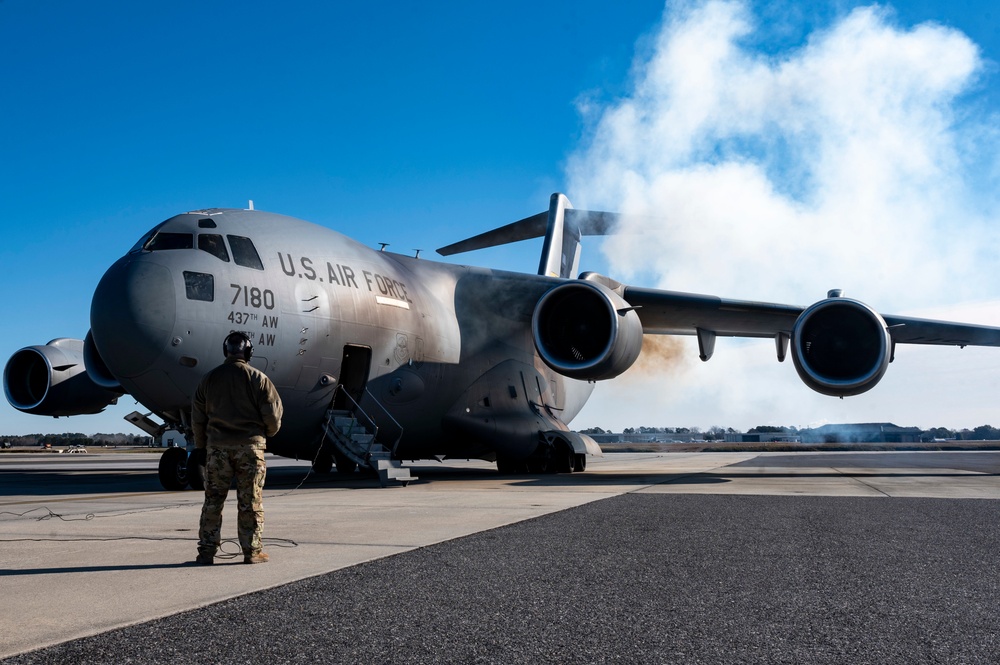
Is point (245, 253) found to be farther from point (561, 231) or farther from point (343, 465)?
point (561, 231)

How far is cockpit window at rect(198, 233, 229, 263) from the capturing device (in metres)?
11.4

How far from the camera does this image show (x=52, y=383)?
1644cm

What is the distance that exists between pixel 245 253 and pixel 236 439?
697cm

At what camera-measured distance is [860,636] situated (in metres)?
3.19

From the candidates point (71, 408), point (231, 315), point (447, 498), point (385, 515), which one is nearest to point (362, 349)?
point (231, 315)

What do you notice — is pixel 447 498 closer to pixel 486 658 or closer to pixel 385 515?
pixel 385 515

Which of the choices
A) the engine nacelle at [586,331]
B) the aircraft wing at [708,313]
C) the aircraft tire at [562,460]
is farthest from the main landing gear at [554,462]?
the aircraft wing at [708,313]

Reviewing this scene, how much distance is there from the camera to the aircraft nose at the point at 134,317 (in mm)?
10297

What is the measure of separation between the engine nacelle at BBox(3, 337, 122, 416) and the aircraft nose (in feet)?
22.4

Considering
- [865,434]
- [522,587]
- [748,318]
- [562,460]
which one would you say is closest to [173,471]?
[562,460]

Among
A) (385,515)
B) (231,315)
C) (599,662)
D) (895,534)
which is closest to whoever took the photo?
(599,662)

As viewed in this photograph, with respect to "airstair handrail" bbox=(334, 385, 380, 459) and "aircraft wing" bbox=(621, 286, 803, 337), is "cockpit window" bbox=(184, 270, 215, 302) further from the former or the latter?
"aircraft wing" bbox=(621, 286, 803, 337)

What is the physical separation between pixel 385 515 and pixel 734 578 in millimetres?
4148

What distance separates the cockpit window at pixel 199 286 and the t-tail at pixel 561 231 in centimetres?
1337
